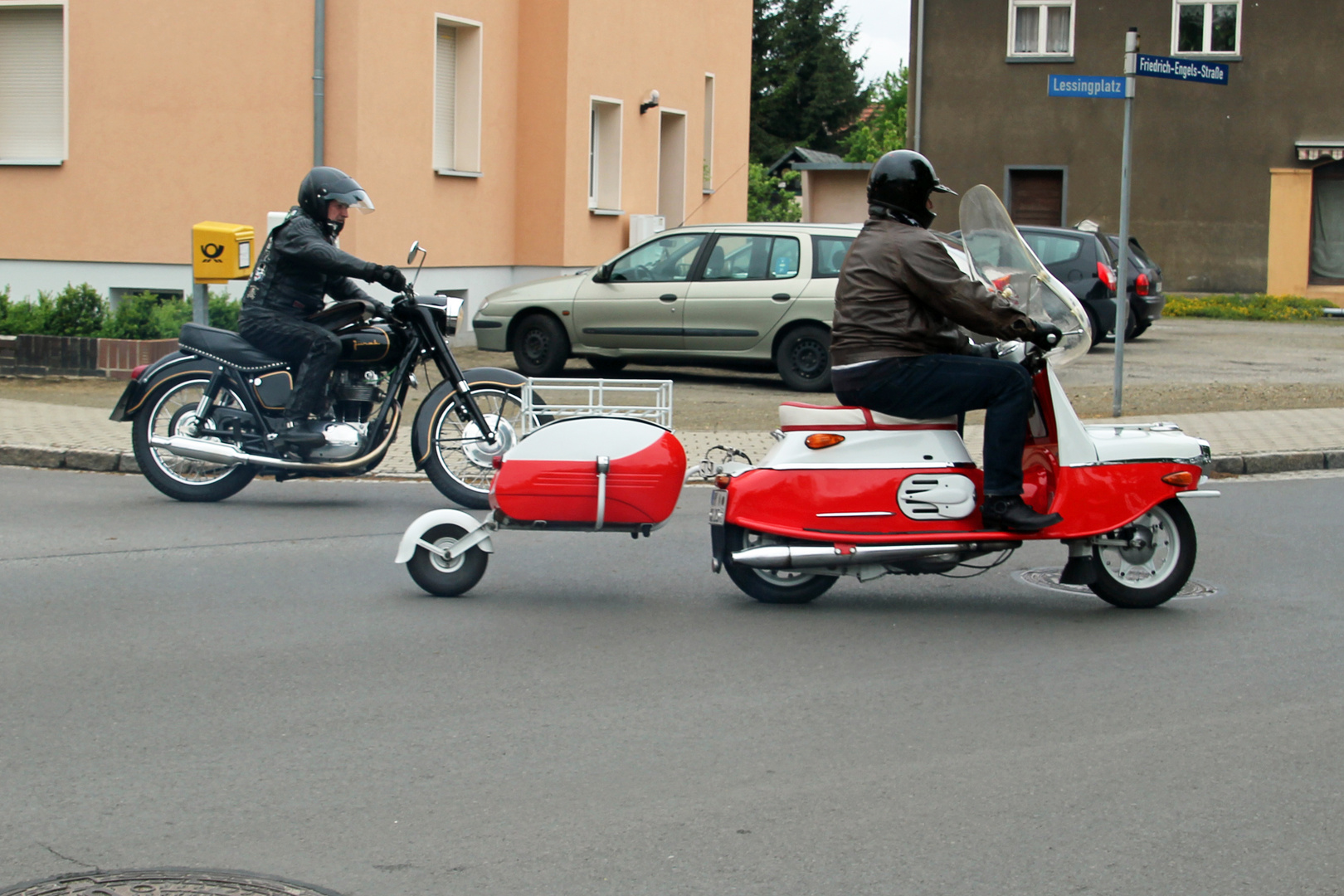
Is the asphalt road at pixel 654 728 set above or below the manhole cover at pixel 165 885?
above

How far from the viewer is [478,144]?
71.2ft

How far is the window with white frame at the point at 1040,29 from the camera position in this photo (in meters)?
31.9

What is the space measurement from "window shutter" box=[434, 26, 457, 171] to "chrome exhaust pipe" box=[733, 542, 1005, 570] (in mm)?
15199

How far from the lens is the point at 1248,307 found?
1176 inches

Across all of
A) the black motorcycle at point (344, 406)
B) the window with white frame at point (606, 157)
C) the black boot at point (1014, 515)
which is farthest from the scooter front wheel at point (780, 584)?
the window with white frame at point (606, 157)

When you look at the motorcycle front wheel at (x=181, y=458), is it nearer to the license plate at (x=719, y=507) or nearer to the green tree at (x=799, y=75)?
the license plate at (x=719, y=507)

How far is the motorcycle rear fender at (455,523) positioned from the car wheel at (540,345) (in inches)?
380

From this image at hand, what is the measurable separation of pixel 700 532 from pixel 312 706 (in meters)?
3.81

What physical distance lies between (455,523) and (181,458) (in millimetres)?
3173

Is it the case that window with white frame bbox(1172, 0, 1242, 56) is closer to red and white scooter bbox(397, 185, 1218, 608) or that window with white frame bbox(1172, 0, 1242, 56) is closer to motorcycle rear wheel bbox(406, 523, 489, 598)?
red and white scooter bbox(397, 185, 1218, 608)

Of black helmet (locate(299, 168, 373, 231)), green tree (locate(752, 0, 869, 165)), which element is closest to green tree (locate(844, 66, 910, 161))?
green tree (locate(752, 0, 869, 165))

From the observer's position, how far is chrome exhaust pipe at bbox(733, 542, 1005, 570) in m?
6.68

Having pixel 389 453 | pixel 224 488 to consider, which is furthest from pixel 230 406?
pixel 389 453

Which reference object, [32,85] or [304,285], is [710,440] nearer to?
[304,285]
